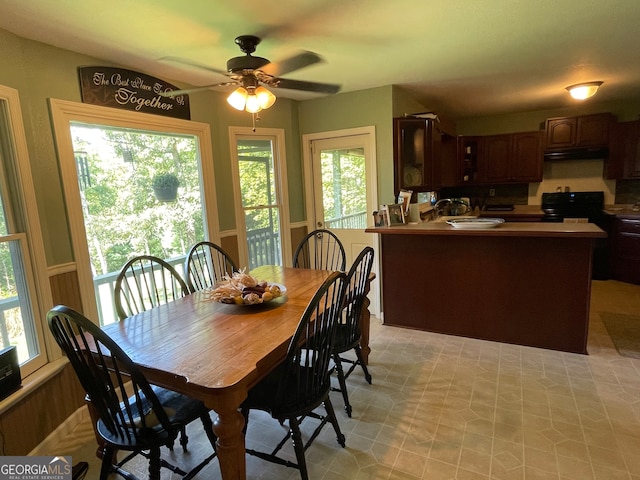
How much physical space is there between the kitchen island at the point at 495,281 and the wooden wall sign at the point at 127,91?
2084 mm

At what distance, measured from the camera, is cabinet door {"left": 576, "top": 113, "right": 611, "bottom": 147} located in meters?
4.57

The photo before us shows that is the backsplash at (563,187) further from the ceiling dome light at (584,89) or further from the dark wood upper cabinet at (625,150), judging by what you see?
the ceiling dome light at (584,89)

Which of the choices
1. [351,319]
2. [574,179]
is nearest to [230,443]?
[351,319]

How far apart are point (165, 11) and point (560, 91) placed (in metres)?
4.23

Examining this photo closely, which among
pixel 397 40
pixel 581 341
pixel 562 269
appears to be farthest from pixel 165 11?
pixel 581 341

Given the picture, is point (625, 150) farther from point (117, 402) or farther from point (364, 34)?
point (117, 402)

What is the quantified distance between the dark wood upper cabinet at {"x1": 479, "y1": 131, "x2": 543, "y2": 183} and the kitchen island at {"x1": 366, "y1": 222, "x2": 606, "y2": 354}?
2410mm

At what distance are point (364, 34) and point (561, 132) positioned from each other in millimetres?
4010

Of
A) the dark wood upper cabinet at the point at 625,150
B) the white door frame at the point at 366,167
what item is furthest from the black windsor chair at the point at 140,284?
the dark wood upper cabinet at the point at 625,150

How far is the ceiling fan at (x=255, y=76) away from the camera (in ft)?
6.18

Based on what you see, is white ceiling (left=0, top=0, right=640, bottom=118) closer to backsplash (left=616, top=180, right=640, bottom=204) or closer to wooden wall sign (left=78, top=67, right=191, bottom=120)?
wooden wall sign (left=78, top=67, right=191, bottom=120)

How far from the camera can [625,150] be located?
14.8 feet

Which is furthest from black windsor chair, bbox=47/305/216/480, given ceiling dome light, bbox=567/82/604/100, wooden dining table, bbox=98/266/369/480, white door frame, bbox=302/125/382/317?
ceiling dome light, bbox=567/82/604/100

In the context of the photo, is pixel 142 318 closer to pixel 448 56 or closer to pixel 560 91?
pixel 448 56
